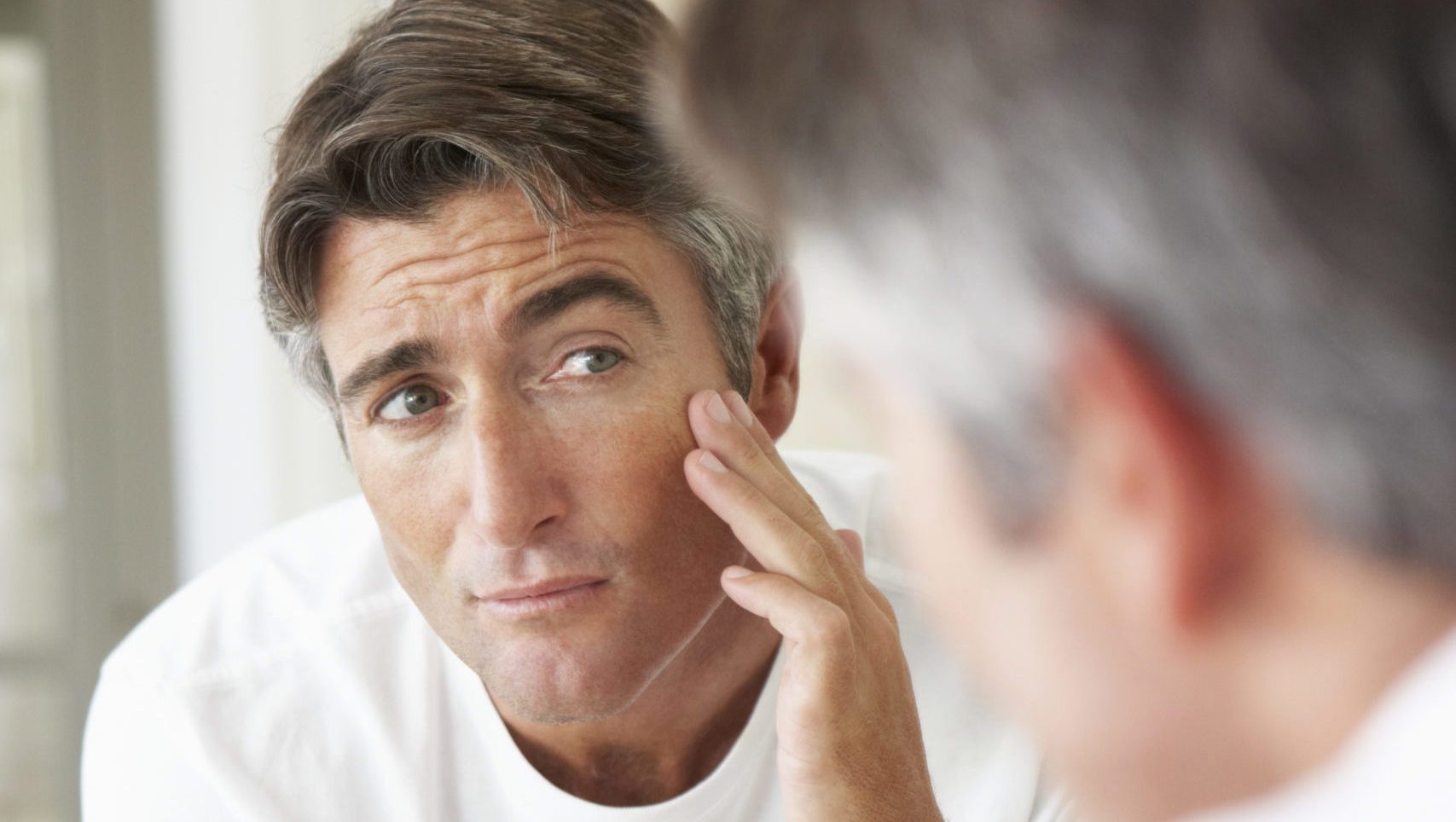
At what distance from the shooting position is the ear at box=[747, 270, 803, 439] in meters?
1.62

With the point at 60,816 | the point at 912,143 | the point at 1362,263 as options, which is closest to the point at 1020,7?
the point at 912,143

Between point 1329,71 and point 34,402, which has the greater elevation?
point 34,402

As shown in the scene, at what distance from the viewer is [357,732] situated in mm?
1656

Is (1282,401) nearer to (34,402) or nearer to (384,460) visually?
(384,460)

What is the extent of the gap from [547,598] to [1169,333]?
0.91 meters

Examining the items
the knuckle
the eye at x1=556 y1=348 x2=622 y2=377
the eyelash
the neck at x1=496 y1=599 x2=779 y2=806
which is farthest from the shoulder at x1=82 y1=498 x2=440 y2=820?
the knuckle

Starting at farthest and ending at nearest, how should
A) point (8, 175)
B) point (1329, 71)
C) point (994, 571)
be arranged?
point (8, 175), point (994, 571), point (1329, 71)

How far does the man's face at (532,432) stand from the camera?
138cm

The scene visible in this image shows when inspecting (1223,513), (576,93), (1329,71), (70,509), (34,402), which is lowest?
(1223,513)

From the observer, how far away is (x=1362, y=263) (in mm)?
549

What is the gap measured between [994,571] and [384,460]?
2.98ft

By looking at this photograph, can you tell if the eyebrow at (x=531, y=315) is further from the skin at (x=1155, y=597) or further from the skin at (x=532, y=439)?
the skin at (x=1155, y=597)

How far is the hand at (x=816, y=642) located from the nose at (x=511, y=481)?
15 cm

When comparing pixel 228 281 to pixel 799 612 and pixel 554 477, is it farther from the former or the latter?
pixel 799 612
